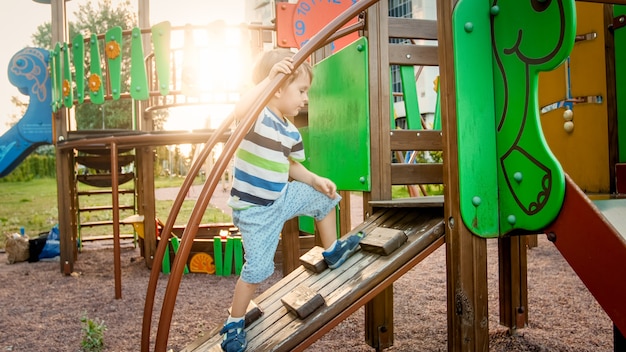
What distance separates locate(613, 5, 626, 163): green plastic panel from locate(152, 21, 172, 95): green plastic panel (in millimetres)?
4004

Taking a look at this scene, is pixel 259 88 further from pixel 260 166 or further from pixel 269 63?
pixel 260 166

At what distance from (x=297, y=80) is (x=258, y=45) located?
349 centimetres

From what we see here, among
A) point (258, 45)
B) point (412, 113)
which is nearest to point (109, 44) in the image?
point (258, 45)

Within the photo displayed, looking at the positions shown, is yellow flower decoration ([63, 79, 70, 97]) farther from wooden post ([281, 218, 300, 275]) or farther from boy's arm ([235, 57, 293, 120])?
boy's arm ([235, 57, 293, 120])

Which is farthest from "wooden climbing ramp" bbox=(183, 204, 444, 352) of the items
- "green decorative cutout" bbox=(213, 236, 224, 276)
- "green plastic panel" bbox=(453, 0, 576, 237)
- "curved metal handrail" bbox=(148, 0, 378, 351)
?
"green decorative cutout" bbox=(213, 236, 224, 276)

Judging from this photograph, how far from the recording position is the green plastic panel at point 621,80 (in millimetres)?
2807

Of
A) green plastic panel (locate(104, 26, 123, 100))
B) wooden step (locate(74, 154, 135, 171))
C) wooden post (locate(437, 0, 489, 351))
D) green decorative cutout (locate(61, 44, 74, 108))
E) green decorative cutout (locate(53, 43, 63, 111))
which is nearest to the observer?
wooden post (locate(437, 0, 489, 351))

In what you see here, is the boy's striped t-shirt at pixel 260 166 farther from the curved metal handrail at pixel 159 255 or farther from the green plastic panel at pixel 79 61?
the green plastic panel at pixel 79 61

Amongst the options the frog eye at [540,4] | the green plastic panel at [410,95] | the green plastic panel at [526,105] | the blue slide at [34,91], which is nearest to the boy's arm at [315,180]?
the green plastic panel at [526,105]

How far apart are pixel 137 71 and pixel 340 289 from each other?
156 inches

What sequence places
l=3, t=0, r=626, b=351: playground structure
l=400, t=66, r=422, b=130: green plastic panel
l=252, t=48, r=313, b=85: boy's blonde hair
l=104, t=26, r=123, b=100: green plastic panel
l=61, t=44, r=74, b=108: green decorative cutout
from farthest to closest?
l=61, t=44, r=74, b=108: green decorative cutout
l=104, t=26, r=123, b=100: green plastic panel
l=400, t=66, r=422, b=130: green plastic panel
l=252, t=48, r=313, b=85: boy's blonde hair
l=3, t=0, r=626, b=351: playground structure

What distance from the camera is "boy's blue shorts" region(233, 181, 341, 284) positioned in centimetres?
224

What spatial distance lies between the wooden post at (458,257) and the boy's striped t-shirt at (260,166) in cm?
76

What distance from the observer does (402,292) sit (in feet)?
15.2
